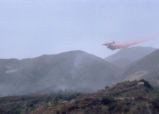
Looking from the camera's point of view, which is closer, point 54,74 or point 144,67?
point 144,67

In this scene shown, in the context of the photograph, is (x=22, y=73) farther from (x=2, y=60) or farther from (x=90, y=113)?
(x=90, y=113)

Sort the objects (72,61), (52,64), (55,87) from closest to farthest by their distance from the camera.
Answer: (55,87), (52,64), (72,61)

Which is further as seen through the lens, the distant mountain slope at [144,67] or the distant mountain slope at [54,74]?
the distant mountain slope at [144,67]

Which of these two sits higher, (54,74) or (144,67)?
(54,74)

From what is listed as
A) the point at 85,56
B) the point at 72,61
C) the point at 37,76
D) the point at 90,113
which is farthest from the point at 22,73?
the point at 90,113

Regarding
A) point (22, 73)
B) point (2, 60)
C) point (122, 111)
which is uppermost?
point (2, 60)

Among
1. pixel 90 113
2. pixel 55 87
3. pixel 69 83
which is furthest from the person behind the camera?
pixel 69 83

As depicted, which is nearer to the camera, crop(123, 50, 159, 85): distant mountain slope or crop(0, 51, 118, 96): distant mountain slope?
crop(0, 51, 118, 96): distant mountain slope

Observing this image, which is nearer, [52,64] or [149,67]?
[149,67]
